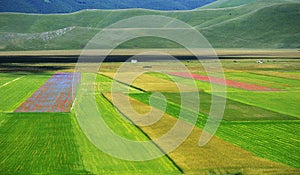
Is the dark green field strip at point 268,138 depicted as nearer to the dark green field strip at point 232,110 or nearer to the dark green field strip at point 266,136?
the dark green field strip at point 266,136

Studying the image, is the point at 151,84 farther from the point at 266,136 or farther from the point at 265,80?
the point at 266,136

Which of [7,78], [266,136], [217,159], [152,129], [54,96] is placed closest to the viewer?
[217,159]

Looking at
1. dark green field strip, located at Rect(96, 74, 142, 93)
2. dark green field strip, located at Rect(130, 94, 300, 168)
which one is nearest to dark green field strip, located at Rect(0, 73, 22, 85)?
dark green field strip, located at Rect(96, 74, 142, 93)

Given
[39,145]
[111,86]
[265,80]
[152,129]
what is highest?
[39,145]

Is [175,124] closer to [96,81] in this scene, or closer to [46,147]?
[46,147]

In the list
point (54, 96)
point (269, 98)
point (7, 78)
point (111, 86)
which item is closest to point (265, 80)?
point (269, 98)

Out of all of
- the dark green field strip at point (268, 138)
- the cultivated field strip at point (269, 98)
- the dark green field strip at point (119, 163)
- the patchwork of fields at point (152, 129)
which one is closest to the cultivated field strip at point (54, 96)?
the patchwork of fields at point (152, 129)
